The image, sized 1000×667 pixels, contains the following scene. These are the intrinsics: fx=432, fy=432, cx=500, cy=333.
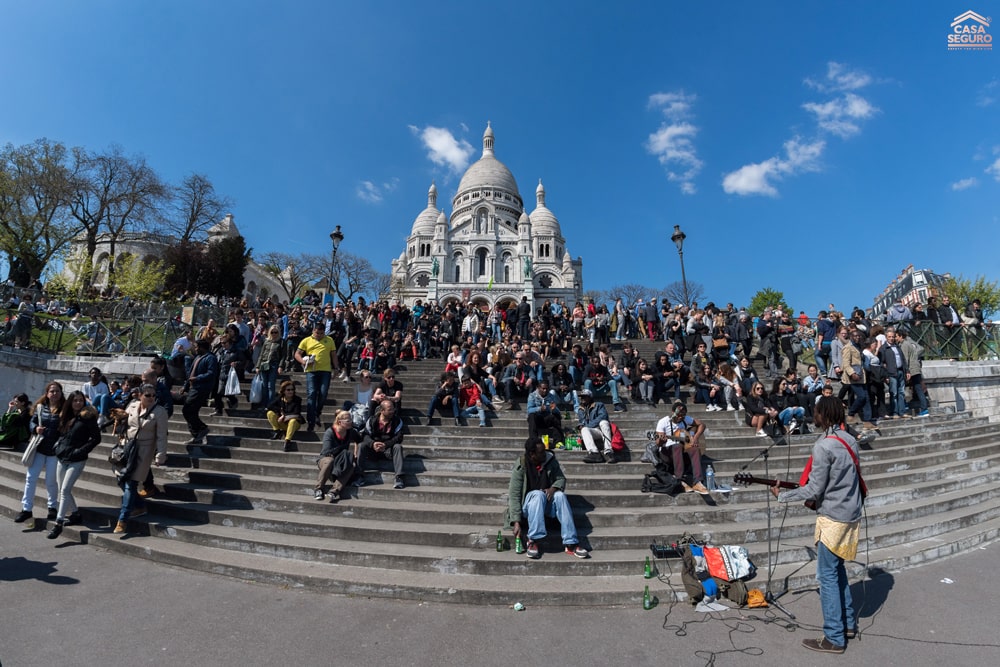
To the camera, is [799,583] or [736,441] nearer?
[799,583]

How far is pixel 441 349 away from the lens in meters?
14.0

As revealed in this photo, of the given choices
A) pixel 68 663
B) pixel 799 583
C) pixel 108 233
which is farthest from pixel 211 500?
pixel 108 233

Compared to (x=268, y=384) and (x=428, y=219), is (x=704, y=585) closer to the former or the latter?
(x=268, y=384)

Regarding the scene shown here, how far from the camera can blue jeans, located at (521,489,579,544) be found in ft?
14.1

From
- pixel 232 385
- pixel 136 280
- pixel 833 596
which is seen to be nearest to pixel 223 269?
pixel 136 280

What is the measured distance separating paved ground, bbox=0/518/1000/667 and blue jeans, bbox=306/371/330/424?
309 centimetres

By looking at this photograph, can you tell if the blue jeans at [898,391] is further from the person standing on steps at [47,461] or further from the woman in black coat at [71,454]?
the person standing on steps at [47,461]

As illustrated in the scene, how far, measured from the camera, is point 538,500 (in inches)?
173

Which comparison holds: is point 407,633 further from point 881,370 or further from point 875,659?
point 881,370

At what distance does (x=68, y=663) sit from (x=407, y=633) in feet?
7.20

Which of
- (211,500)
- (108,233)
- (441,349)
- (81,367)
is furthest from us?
(108,233)

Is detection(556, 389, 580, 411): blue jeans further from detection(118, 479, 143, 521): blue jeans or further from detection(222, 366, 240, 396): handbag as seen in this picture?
detection(118, 479, 143, 521): blue jeans

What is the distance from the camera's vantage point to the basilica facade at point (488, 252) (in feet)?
185

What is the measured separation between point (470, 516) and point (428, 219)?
7139cm
